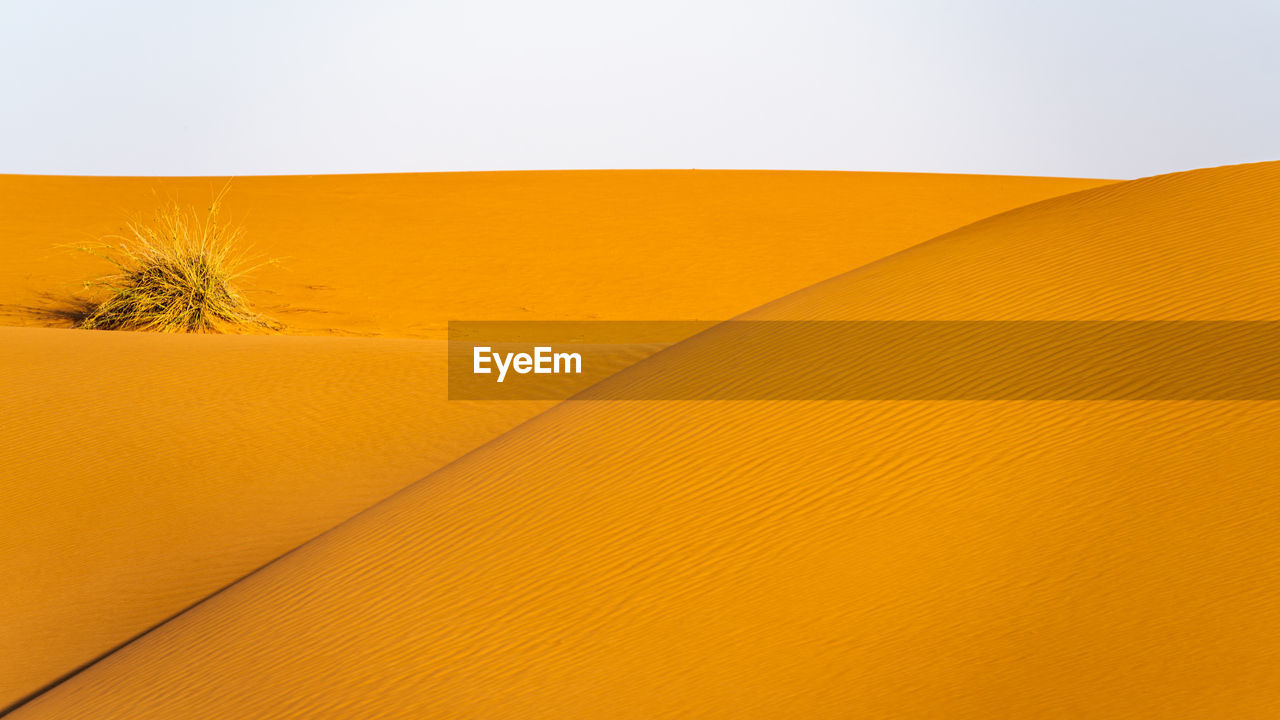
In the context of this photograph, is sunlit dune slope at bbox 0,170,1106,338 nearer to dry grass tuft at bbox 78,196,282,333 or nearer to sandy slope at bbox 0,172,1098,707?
sandy slope at bbox 0,172,1098,707

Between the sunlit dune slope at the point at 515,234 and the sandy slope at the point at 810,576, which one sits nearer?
the sandy slope at the point at 810,576

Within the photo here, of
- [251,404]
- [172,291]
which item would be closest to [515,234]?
[172,291]

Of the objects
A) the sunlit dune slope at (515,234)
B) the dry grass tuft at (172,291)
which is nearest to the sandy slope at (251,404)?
the sunlit dune slope at (515,234)

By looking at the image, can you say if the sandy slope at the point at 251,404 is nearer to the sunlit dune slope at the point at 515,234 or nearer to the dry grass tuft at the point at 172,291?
the sunlit dune slope at the point at 515,234

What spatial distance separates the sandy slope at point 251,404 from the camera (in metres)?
5.89

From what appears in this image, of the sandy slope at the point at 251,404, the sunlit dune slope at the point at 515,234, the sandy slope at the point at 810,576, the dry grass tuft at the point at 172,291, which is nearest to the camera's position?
the sandy slope at the point at 810,576

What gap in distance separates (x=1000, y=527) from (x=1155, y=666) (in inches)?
35.4

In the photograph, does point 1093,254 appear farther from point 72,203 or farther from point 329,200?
point 72,203

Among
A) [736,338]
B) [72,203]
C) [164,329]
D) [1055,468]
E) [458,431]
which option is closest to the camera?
[1055,468]

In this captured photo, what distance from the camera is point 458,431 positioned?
8023mm

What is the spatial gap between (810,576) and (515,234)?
20890mm

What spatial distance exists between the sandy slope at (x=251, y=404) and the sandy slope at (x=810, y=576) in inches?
32.3

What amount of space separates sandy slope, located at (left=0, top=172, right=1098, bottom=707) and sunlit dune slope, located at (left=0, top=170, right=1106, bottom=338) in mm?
101

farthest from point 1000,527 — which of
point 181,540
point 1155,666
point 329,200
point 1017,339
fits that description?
point 329,200
